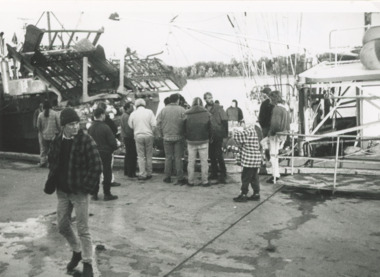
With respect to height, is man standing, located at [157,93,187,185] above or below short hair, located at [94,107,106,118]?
below

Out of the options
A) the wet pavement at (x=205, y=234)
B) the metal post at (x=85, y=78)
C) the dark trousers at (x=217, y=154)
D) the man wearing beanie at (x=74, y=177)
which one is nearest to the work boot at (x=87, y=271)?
the man wearing beanie at (x=74, y=177)

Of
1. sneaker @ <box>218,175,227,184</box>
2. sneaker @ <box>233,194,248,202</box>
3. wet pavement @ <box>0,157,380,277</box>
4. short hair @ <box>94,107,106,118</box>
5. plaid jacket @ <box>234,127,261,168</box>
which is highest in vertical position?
short hair @ <box>94,107,106,118</box>

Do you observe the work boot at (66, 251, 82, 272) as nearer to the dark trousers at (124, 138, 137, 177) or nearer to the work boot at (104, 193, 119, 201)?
the work boot at (104, 193, 119, 201)

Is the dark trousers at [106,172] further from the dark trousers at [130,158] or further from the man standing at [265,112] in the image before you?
the man standing at [265,112]

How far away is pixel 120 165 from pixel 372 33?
6.76 meters

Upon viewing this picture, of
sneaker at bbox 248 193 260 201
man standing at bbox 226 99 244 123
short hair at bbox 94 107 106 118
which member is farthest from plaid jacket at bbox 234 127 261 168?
Answer: man standing at bbox 226 99 244 123

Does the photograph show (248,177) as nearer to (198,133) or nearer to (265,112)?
(198,133)

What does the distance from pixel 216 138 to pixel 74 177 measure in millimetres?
4657

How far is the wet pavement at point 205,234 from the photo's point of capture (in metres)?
4.55

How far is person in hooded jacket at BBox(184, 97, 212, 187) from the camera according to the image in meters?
8.30

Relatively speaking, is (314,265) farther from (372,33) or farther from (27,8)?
(27,8)

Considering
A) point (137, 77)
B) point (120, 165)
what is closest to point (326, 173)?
point (120, 165)

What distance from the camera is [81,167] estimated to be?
4.48m

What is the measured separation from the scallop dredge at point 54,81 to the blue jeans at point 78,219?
9599 mm
